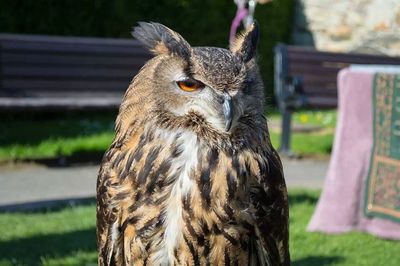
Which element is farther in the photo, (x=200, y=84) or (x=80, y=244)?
(x=80, y=244)

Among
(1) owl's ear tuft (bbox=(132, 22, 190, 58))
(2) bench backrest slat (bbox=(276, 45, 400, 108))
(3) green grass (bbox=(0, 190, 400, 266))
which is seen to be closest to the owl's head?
(1) owl's ear tuft (bbox=(132, 22, 190, 58))

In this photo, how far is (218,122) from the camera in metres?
2.22

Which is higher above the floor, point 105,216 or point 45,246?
point 105,216

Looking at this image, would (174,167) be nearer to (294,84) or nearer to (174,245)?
(174,245)

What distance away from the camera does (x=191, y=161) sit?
7.53 feet

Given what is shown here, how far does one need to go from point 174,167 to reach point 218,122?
0.21 meters

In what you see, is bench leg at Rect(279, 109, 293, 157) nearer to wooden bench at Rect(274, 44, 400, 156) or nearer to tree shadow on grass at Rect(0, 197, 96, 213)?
wooden bench at Rect(274, 44, 400, 156)

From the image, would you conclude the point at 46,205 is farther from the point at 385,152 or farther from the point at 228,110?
the point at 228,110

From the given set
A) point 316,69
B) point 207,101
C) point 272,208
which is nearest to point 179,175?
point 207,101

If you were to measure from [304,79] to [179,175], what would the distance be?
21.4 ft

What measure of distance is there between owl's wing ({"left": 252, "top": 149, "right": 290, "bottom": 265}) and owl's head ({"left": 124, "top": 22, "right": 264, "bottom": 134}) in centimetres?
20

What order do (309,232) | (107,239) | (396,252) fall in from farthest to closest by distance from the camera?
(309,232), (396,252), (107,239)

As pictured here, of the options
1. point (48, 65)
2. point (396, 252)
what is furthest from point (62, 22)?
point (396, 252)

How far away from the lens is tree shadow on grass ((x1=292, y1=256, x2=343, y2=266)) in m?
4.59
